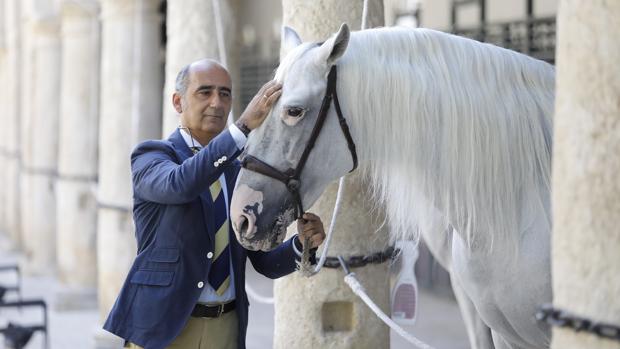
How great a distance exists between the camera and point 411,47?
2.78 metres

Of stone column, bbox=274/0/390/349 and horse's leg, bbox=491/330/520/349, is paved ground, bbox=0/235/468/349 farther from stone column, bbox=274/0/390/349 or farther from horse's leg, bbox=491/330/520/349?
horse's leg, bbox=491/330/520/349

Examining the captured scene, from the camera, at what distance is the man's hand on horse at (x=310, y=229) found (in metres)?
2.96

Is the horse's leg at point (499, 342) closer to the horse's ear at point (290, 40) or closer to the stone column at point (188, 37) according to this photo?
the horse's ear at point (290, 40)

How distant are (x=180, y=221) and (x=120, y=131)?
473 centimetres

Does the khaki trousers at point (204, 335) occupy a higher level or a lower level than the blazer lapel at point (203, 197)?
lower

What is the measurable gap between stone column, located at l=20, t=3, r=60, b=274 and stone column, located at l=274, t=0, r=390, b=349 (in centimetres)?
791

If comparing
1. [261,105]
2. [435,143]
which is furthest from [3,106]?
[435,143]

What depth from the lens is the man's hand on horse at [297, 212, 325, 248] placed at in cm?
296

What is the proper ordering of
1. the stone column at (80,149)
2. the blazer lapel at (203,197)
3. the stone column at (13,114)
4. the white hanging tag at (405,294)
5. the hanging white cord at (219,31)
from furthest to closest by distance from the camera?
1. the stone column at (13,114)
2. the stone column at (80,149)
3. the hanging white cord at (219,31)
4. the white hanging tag at (405,294)
5. the blazer lapel at (203,197)

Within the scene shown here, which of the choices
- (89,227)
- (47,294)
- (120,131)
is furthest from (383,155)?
(47,294)

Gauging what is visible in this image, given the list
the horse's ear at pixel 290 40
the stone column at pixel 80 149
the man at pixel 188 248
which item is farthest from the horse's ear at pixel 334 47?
the stone column at pixel 80 149

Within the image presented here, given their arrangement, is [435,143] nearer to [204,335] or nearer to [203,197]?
[203,197]

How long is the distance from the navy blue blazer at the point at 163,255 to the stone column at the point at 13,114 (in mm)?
11676

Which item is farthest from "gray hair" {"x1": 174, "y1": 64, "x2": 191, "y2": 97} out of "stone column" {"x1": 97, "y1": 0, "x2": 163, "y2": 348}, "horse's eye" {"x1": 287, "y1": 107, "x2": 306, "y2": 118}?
"stone column" {"x1": 97, "y1": 0, "x2": 163, "y2": 348}
